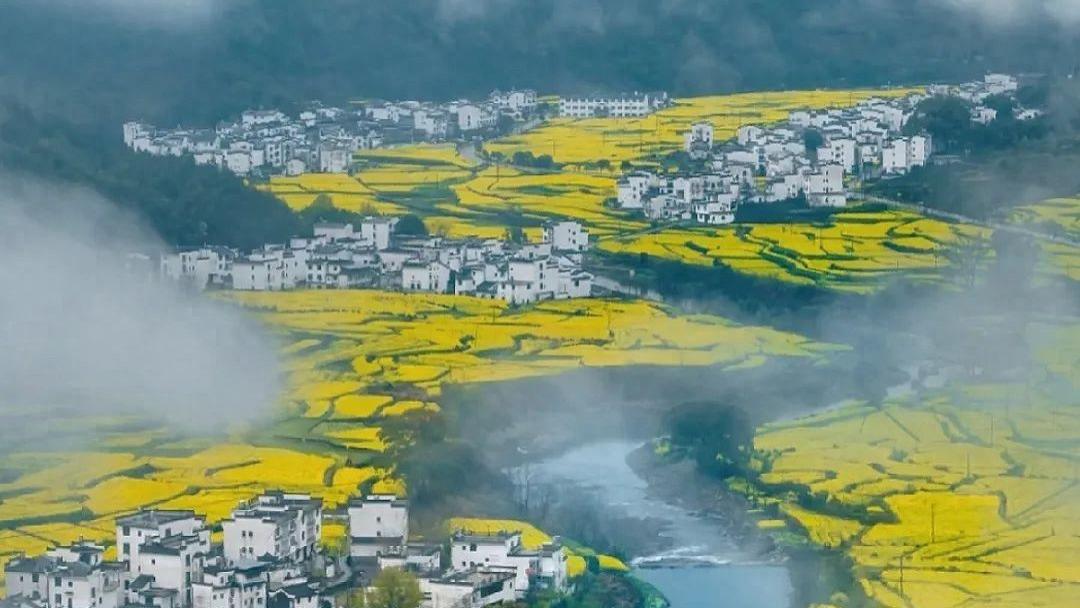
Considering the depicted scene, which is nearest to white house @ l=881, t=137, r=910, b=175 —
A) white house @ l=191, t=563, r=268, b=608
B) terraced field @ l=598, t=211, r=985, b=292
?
terraced field @ l=598, t=211, r=985, b=292

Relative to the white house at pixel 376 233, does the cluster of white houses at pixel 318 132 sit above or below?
above

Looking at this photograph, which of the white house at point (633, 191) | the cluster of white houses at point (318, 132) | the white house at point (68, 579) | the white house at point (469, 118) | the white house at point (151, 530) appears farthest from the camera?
the white house at point (469, 118)

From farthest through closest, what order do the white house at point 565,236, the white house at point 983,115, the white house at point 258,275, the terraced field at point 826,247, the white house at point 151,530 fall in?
the white house at point 983,115 → the white house at point 565,236 → the terraced field at point 826,247 → the white house at point 258,275 → the white house at point 151,530

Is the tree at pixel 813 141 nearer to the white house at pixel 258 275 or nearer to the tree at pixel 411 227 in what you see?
the tree at pixel 411 227

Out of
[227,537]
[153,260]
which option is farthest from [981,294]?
[227,537]

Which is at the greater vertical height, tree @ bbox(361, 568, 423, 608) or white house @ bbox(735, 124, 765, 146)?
white house @ bbox(735, 124, 765, 146)

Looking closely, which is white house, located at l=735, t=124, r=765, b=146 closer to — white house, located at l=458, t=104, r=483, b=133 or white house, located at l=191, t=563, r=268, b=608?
white house, located at l=458, t=104, r=483, b=133

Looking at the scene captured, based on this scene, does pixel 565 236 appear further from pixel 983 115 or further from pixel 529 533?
pixel 529 533

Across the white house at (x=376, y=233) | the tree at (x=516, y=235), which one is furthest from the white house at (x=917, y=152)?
the white house at (x=376, y=233)
